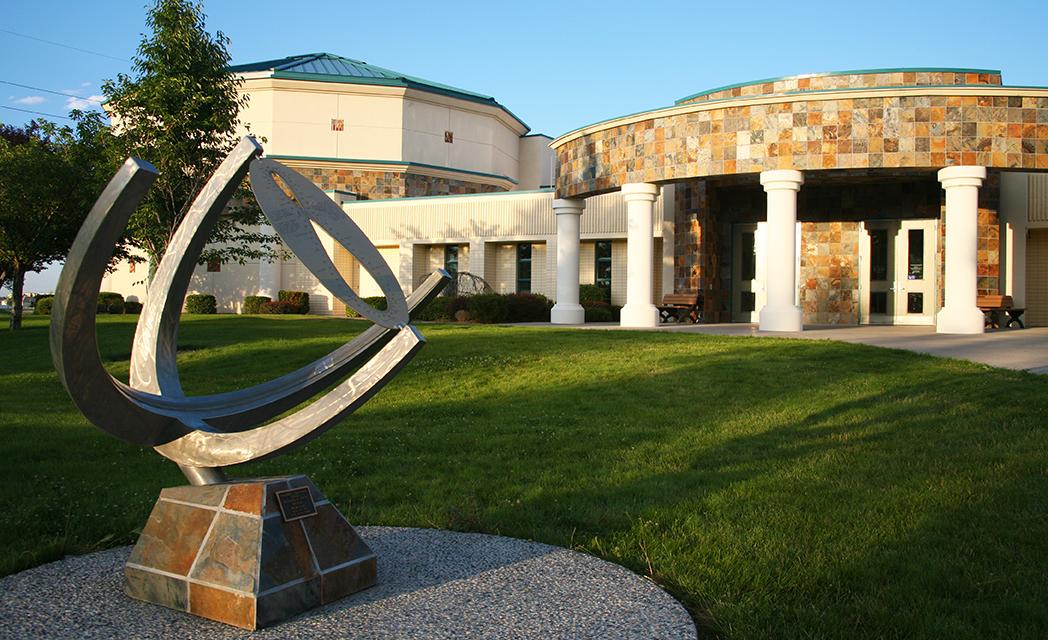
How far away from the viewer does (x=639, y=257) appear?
24016mm

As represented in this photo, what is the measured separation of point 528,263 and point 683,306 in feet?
33.6

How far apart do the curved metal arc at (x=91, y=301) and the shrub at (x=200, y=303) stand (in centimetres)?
3656

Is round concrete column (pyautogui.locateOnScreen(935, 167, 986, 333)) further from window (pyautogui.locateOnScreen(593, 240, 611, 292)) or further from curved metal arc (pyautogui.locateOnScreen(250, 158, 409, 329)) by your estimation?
curved metal arc (pyautogui.locateOnScreen(250, 158, 409, 329))

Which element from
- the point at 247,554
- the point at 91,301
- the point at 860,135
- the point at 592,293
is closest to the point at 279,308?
the point at 592,293

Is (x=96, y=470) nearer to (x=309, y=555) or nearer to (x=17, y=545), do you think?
(x=17, y=545)

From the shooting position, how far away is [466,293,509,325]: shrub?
28688 mm

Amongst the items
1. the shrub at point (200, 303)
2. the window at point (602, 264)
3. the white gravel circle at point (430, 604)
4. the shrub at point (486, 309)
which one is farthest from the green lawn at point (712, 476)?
the shrub at point (200, 303)

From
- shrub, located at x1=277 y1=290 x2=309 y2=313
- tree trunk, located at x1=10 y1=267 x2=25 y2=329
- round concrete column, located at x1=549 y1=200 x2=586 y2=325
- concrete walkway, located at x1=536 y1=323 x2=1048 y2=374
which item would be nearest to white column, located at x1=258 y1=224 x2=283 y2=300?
shrub, located at x1=277 y1=290 x2=309 y2=313

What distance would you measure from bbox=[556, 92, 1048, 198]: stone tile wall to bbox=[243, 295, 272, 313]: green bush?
A: 21449 millimetres

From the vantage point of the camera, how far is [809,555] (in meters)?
5.50

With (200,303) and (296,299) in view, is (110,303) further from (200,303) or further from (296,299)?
(296,299)

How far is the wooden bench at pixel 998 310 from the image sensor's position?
914 inches

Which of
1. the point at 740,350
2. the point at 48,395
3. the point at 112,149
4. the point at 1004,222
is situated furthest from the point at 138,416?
the point at 1004,222

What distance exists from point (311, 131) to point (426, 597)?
40.6 metres
